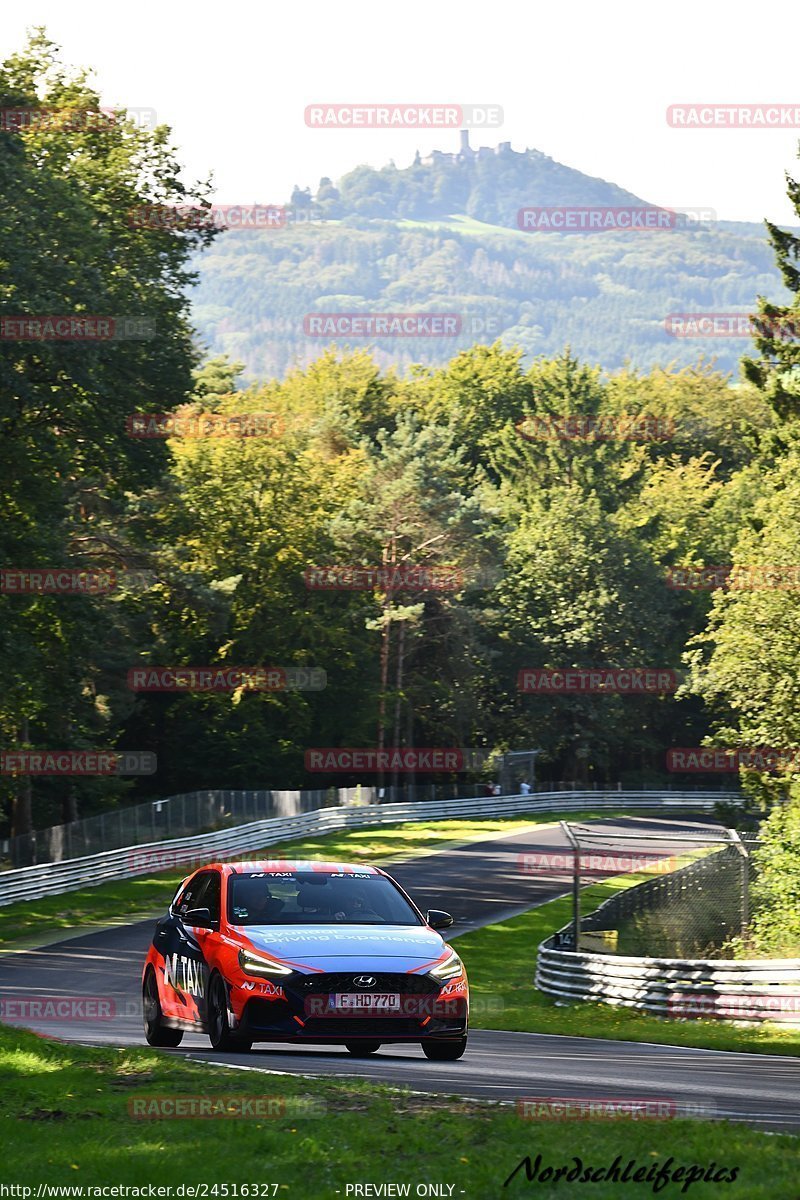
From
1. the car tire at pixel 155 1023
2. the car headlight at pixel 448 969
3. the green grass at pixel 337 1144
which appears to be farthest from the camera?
the car tire at pixel 155 1023

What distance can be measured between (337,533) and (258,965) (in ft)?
201

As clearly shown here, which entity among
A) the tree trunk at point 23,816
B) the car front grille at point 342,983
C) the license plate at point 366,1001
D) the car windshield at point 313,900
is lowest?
the tree trunk at point 23,816

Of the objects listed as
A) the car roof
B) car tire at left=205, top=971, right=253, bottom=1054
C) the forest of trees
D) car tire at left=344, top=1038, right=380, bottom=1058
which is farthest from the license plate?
the forest of trees

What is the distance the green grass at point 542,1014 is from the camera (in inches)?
738

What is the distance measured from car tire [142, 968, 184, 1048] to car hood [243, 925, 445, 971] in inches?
71.2

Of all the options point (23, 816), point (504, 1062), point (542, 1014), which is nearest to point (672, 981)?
point (542, 1014)

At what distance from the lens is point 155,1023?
47.8 ft

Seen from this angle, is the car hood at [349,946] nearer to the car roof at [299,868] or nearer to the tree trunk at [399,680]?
the car roof at [299,868]

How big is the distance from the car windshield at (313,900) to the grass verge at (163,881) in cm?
2204

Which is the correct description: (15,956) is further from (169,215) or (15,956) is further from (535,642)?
(535,642)

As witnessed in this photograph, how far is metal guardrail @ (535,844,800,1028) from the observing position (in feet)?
66.7

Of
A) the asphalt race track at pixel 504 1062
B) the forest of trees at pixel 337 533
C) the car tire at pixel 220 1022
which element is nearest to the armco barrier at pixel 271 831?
the forest of trees at pixel 337 533

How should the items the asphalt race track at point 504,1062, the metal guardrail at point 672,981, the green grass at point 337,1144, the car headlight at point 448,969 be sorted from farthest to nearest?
the metal guardrail at point 672,981, the car headlight at point 448,969, the asphalt race track at point 504,1062, the green grass at point 337,1144

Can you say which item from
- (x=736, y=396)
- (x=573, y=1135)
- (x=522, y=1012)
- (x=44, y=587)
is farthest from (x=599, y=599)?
(x=573, y=1135)
